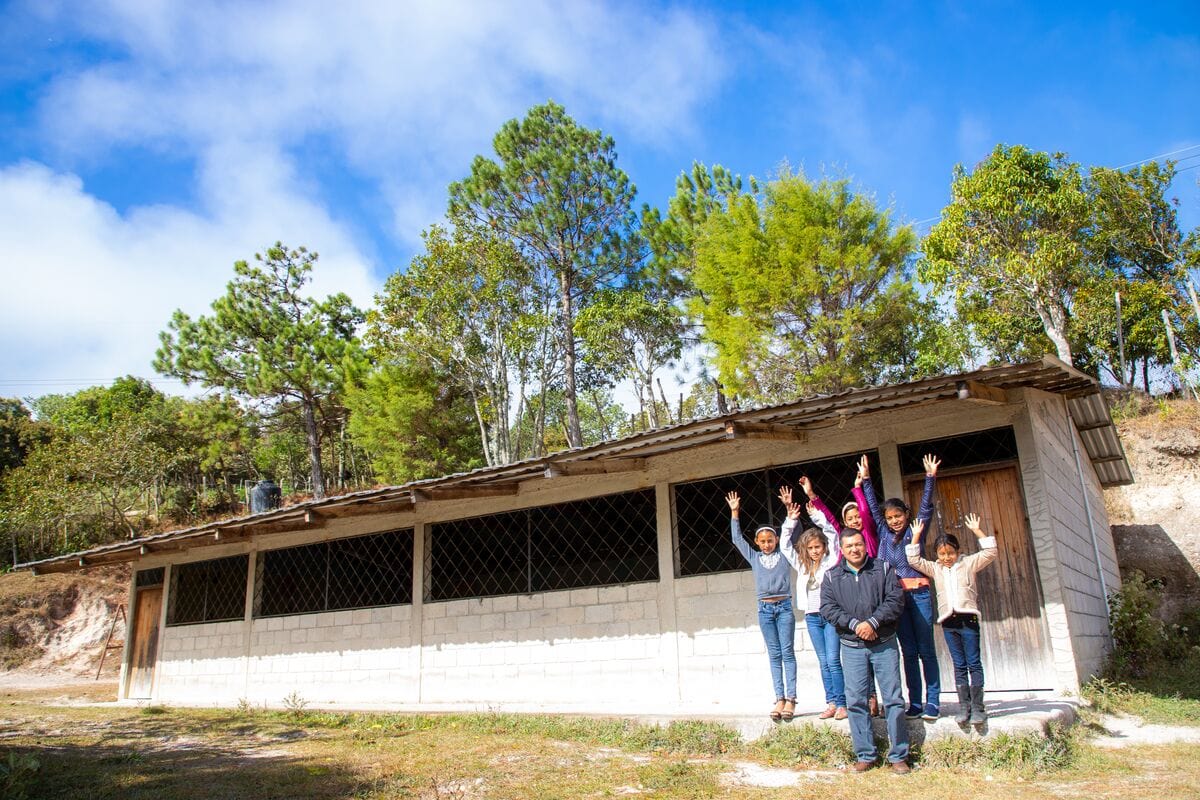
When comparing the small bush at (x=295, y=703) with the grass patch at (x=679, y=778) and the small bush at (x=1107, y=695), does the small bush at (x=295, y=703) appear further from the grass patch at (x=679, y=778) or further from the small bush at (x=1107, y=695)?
the small bush at (x=1107, y=695)

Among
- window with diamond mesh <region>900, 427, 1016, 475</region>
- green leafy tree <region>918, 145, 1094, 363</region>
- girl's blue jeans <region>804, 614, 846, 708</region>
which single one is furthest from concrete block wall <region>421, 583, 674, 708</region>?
green leafy tree <region>918, 145, 1094, 363</region>

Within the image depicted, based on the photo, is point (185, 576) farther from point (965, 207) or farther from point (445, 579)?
point (965, 207)

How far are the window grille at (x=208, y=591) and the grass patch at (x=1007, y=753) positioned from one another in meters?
9.66

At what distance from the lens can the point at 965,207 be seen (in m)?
19.4

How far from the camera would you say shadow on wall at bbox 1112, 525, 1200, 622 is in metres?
13.0

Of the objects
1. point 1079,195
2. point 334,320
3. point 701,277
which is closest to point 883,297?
point 701,277

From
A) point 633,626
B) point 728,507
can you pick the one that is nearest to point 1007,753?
point 728,507

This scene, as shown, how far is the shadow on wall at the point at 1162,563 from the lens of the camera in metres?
13.0

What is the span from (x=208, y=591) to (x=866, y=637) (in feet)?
34.6

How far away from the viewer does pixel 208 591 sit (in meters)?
12.0

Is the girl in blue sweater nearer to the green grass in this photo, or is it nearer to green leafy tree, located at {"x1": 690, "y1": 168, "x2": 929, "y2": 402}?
the green grass

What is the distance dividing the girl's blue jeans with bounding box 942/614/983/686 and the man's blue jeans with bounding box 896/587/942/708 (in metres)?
0.14

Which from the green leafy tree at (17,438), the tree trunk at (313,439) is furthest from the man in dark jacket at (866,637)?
the green leafy tree at (17,438)

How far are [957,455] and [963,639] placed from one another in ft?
7.36
